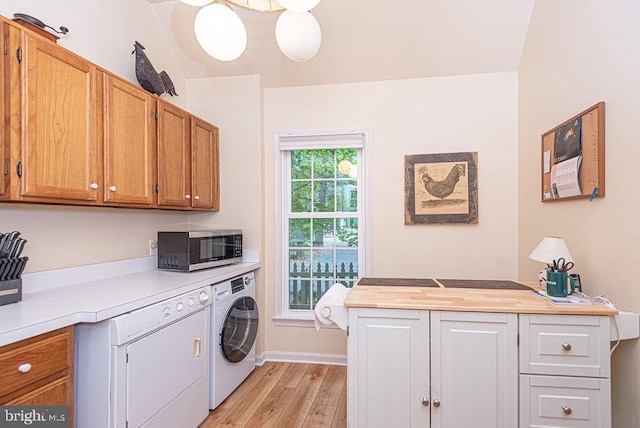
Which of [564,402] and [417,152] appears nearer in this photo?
[564,402]

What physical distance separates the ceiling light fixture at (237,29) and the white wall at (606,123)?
57.7 inches

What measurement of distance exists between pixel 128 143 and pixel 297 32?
1323 millimetres

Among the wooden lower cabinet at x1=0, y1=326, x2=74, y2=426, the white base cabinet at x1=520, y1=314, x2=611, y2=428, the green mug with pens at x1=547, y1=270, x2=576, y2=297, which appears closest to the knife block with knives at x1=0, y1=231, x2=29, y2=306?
the wooden lower cabinet at x1=0, y1=326, x2=74, y2=426

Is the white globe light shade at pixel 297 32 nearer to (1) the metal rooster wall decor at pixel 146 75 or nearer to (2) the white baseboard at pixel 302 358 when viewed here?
(1) the metal rooster wall decor at pixel 146 75

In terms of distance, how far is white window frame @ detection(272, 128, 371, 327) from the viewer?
3115 mm

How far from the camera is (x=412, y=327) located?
5.66 feet

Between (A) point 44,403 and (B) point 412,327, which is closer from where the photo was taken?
(A) point 44,403

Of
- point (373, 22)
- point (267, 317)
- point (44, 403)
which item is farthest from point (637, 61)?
point (267, 317)

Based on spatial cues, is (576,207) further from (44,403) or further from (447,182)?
(44,403)

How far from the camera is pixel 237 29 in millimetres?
1432

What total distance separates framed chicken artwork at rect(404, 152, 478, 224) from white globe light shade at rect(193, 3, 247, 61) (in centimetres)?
198

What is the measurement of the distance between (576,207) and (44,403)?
9.16 ft

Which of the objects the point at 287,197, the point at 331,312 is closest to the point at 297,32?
the point at 331,312

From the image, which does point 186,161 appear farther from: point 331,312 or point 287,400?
point 287,400
